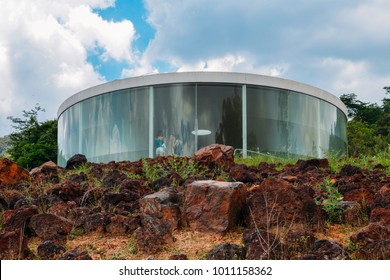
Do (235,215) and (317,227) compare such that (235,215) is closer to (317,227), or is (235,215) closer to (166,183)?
(317,227)

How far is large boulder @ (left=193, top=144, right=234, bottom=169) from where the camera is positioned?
10.0 m

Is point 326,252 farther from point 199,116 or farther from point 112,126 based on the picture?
point 112,126

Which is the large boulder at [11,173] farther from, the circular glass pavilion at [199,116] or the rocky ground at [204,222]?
the circular glass pavilion at [199,116]

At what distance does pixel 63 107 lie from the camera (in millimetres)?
25109

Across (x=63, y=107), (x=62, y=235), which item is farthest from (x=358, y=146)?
(x=62, y=235)

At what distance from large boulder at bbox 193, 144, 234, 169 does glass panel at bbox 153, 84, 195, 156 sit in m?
9.91

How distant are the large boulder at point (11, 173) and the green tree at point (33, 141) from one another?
18.2 meters

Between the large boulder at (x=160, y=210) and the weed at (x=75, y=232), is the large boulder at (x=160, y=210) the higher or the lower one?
the higher one

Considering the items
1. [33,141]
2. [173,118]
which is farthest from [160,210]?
[33,141]

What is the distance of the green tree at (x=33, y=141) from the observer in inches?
1129

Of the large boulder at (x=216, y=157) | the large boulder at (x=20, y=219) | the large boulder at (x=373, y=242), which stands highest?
the large boulder at (x=216, y=157)

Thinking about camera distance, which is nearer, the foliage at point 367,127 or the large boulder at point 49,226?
the large boulder at point 49,226

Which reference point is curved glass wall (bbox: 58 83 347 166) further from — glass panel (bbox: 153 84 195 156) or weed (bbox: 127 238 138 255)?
weed (bbox: 127 238 138 255)

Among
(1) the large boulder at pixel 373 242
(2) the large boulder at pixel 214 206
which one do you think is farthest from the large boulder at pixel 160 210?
(1) the large boulder at pixel 373 242
